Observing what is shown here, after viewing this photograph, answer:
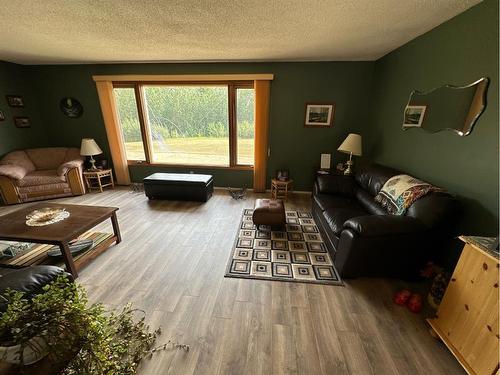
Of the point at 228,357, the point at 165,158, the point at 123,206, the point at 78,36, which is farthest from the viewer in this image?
the point at 165,158

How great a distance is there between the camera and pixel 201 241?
258 cm

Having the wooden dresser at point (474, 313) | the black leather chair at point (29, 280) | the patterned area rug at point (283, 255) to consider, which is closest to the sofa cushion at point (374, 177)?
the patterned area rug at point (283, 255)

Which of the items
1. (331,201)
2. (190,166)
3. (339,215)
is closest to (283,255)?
(339,215)

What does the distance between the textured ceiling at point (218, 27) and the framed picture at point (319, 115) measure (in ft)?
2.49

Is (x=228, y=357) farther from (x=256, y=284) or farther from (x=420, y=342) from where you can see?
(x=420, y=342)

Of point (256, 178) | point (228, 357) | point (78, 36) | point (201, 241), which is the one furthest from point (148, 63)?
point (228, 357)

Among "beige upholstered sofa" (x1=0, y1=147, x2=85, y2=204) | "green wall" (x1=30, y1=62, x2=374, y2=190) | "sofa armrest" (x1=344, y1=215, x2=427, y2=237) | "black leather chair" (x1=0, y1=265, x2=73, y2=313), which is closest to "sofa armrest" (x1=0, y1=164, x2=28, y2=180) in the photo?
"beige upholstered sofa" (x1=0, y1=147, x2=85, y2=204)

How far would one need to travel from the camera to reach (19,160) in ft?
12.3

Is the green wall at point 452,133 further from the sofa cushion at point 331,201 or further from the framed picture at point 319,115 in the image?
the framed picture at point 319,115

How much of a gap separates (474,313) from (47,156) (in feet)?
20.1

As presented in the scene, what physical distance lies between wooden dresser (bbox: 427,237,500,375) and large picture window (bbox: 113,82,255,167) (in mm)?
3398

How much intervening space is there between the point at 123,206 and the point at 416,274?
4057mm

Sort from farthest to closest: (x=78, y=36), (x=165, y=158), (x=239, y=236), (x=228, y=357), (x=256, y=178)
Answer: (x=165, y=158) < (x=256, y=178) < (x=239, y=236) < (x=78, y=36) < (x=228, y=357)

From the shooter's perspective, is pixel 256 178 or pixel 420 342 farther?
pixel 256 178
